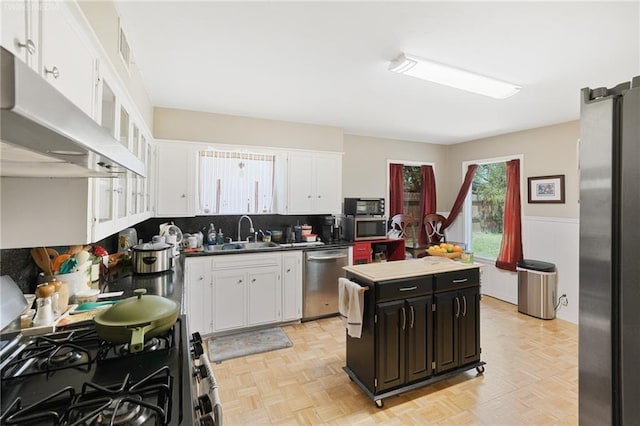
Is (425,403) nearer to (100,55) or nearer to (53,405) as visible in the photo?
(53,405)

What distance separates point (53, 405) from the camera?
2.74ft

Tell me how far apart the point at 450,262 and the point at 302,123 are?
262 centimetres

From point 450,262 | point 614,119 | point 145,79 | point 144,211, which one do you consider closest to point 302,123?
point 145,79

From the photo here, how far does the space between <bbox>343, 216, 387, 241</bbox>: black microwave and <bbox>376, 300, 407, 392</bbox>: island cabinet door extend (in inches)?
74.9

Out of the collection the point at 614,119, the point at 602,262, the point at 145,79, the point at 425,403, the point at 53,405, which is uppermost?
the point at 145,79

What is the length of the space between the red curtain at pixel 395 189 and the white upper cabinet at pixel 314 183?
4.15 ft

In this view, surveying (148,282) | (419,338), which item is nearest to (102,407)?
(148,282)

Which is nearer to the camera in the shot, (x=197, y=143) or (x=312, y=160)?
(x=197, y=143)

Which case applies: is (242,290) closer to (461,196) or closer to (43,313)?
(43,313)

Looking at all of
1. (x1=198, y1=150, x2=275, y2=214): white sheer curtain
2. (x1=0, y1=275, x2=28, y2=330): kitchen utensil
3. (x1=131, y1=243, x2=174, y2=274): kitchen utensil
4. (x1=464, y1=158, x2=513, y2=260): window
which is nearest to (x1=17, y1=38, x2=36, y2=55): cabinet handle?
(x1=0, y1=275, x2=28, y2=330): kitchen utensil

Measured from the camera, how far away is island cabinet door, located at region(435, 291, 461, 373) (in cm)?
244

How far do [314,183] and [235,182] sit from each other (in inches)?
41.9

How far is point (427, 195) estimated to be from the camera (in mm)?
5516

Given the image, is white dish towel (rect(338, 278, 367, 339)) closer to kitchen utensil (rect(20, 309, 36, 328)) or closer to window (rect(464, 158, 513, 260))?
kitchen utensil (rect(20, 309, 36, 328))
